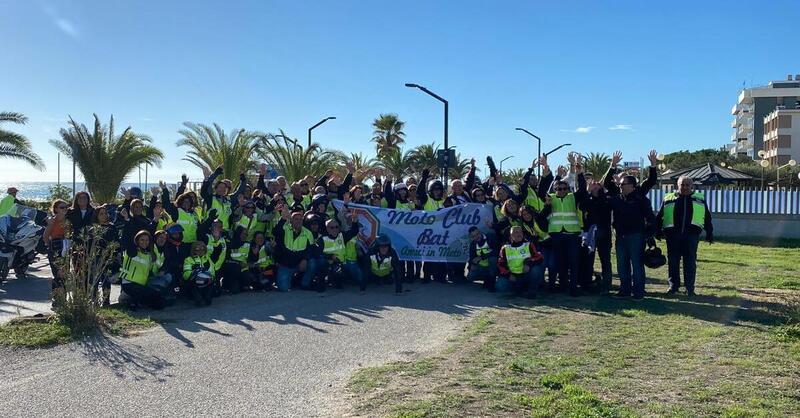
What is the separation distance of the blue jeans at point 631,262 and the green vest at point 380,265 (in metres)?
3.66

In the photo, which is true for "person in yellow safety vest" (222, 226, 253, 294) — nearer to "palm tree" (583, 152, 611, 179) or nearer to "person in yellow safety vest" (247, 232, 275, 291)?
"person in yellow safety vest" (247, 232, 275, 291)

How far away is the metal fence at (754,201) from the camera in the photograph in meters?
22.4

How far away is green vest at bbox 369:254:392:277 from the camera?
436 inches

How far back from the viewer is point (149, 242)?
9.22m

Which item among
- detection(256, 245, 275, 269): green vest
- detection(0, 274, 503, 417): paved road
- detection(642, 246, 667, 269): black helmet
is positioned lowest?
detection(0, 274, 503, 417): paved road

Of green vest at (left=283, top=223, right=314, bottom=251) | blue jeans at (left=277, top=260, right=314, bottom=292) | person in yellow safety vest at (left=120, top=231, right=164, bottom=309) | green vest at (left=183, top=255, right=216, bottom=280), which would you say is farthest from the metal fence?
person in yellow safety vest at (left=120, top=231, right=164, bottom=309)

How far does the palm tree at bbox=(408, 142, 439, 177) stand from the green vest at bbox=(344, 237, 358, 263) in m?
31.7

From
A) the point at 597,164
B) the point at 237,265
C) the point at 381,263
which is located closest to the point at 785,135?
the point at 597,164

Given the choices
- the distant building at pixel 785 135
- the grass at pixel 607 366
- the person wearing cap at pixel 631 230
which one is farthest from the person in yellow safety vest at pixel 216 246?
the distant building at pixel 785 135

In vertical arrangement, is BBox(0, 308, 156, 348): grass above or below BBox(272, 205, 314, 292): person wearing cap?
below

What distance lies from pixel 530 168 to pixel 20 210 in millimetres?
10015

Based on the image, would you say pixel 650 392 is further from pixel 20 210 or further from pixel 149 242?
pixel 20 210

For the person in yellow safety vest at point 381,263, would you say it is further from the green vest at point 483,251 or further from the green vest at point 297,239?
the green vest at point 483,251

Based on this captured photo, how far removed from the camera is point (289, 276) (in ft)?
35.0
